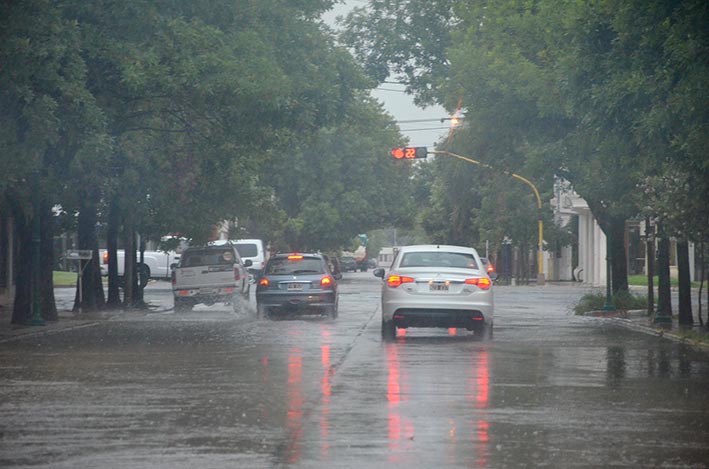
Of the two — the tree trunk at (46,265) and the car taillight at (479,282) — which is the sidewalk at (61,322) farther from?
the car taillight at (479,282)

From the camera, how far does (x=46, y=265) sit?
3045cm

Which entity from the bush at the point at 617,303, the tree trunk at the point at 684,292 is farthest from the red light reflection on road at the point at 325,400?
the bush at the point at 617,303

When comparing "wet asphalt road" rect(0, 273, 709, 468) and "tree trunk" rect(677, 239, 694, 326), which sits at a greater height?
"tree trunk" rect(677, 239, 694, 326)

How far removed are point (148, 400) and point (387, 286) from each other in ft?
33.1

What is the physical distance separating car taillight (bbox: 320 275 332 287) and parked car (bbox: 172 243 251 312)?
19.4 feet

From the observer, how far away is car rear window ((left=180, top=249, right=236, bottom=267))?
37.5 metres

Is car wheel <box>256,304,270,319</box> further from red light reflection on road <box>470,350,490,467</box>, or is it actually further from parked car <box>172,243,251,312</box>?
red light reflection on road <box>470,350,490,467</box>

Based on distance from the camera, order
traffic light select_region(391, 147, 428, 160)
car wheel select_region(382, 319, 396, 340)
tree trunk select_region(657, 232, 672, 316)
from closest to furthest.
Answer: car wheel select_region(382, 319, 396, 340)
tree trunk select_region(657, 232, 672, 316)
traffic light select_region(391, 147, 428, 160)

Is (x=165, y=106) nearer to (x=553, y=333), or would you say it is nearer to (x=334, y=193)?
(x=553, y=333)

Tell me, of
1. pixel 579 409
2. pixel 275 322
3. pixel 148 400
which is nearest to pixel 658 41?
pixel 579 409

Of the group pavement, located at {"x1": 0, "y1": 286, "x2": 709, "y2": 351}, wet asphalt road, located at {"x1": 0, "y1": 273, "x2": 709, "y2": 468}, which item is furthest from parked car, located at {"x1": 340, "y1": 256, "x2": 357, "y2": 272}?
wet asphalt road, located at {"x1": 0, "y1": 273, "x2": 709, "y2": 468}

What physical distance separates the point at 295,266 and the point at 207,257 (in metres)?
6.29

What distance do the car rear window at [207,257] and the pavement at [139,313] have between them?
→ 1.70 m

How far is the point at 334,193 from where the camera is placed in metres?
88.7
